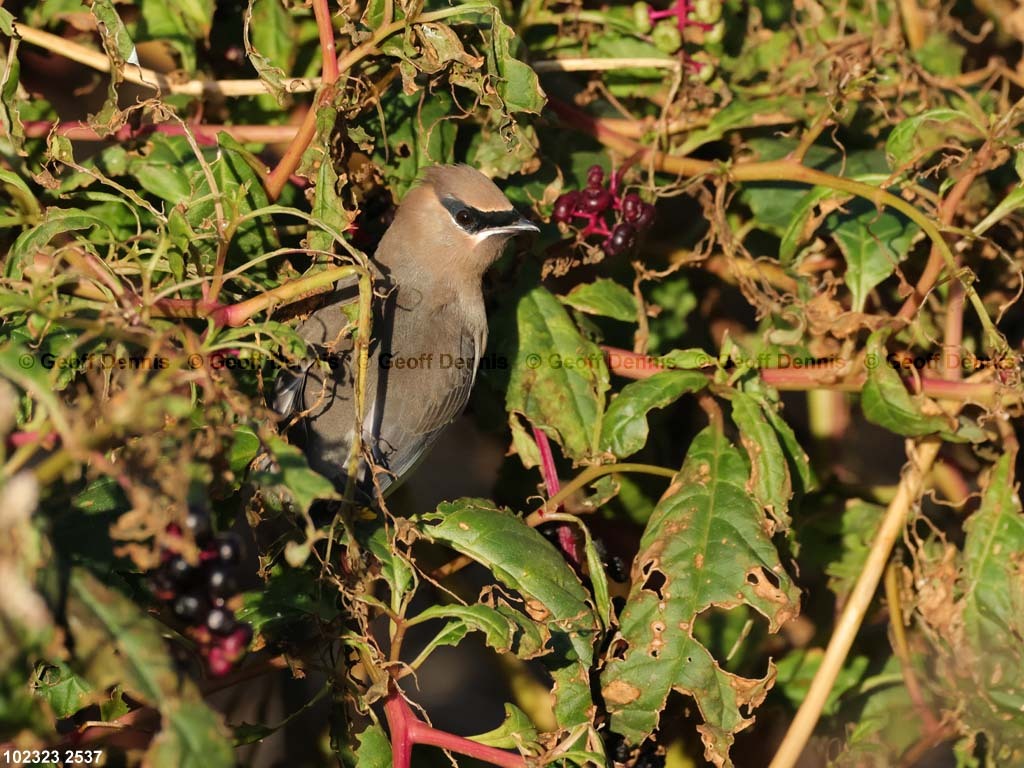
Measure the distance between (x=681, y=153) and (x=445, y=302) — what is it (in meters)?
1.00

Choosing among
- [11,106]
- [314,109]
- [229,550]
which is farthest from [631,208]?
[229,550]

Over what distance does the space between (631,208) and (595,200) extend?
0.39 feet

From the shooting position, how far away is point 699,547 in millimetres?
3164

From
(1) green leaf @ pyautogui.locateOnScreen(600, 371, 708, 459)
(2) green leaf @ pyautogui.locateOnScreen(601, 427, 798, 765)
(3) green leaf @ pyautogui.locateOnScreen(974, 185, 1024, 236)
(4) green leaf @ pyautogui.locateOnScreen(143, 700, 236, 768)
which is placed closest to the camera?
(4) green leaf @ pyautogui.locateOnScreen(143, 700, 236, 768)

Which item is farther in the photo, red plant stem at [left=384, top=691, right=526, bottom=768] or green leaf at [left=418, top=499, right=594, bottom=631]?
green leaf at [left=418, top=499, right=594, bottom=631]

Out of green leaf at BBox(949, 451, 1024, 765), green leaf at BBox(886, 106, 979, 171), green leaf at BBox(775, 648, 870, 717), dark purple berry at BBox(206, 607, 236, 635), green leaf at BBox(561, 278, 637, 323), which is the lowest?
green leaf at BBox(775, 648, 870, 717)

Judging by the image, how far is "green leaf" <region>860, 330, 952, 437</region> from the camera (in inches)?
134

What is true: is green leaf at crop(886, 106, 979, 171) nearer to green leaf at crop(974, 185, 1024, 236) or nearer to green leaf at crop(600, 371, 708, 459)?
green leaf at crop(974, 185, 1024, 236)

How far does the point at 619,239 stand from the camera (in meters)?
3.53

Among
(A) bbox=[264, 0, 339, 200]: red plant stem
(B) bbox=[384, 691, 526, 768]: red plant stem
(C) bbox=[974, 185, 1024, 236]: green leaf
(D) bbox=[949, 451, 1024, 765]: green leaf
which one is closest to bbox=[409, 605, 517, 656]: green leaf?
(B) bbox=[384, 691, 526, 768]: red plant stem

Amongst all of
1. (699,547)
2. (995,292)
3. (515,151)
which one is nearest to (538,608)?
(699,547)

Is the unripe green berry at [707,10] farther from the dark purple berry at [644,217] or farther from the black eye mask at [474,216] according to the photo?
the black eye mask at [474,216]

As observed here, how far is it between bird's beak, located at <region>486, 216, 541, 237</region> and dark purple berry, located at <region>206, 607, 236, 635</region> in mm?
1890

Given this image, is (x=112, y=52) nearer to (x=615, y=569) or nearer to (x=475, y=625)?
(x=475, y=625)
